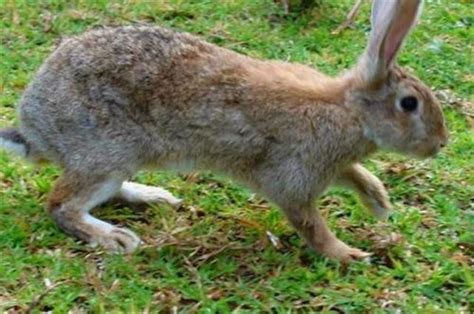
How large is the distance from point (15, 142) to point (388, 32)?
1531mm

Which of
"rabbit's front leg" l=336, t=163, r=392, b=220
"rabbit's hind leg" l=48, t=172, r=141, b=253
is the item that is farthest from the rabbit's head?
"rabbit's hind leg" l=48, t=172, r=141, b=253

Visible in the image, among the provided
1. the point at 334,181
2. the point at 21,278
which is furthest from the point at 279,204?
the point at 21,278

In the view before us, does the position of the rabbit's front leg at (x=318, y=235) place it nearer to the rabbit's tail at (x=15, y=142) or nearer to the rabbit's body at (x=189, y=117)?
the rabbit's body at (x=189, y=117)

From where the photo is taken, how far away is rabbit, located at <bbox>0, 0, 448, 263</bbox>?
421 cm

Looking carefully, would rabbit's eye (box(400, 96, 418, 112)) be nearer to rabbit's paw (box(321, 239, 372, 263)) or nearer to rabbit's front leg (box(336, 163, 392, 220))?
rabbit's front leg (box(336, 163, 392, 220))

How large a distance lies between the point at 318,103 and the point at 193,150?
51 cm

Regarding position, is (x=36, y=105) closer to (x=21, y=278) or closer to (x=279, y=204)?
(x=21, y=278)

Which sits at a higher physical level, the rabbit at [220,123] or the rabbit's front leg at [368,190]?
the rabbit at [220,123]

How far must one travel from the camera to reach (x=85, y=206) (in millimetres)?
4316

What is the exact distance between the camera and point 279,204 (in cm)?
427

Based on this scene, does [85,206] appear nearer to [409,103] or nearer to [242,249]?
[242,249]

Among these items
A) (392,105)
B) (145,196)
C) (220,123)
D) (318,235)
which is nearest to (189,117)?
(220,123)

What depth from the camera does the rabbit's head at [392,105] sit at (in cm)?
420

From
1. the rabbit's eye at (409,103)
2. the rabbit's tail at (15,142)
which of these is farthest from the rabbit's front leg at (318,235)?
the rabbit's tail at (15,142)
